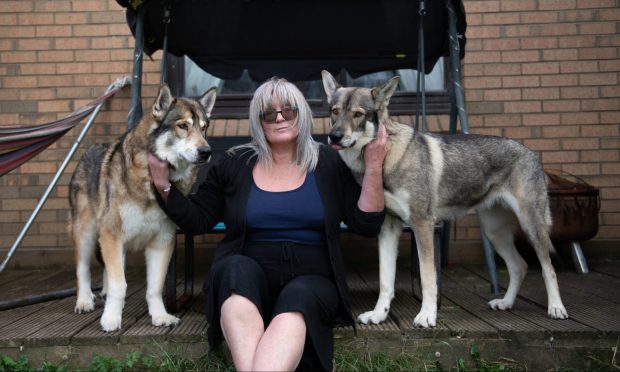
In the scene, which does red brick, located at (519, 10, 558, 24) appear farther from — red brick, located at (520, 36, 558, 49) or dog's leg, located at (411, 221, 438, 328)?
dog's leg, located at (411, 221, 438, 328)

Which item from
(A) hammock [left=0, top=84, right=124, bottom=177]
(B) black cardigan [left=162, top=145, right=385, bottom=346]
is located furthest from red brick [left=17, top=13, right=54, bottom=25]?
(B) black cardigan [left=162, top=145, right=385, bottom=346]

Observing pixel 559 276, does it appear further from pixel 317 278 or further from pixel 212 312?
pixel 212 312

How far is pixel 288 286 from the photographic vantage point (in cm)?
285

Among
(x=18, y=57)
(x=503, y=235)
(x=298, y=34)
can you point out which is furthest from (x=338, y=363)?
(x=18, y=57)

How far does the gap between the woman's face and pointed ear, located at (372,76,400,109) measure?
2.01 feet

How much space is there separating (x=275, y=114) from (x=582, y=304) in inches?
101

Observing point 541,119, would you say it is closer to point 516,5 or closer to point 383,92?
point 516,5

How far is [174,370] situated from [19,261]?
3.48m

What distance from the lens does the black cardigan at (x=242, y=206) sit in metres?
3.09

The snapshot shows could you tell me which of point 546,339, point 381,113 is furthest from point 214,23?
point 546,339

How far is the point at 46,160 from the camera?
18.5 feet

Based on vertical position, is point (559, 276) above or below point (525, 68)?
below

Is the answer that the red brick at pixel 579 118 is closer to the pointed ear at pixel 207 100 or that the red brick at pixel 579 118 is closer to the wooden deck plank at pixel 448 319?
the wooden deck plank at pixel 448 319

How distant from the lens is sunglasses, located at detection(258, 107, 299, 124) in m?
3.18
